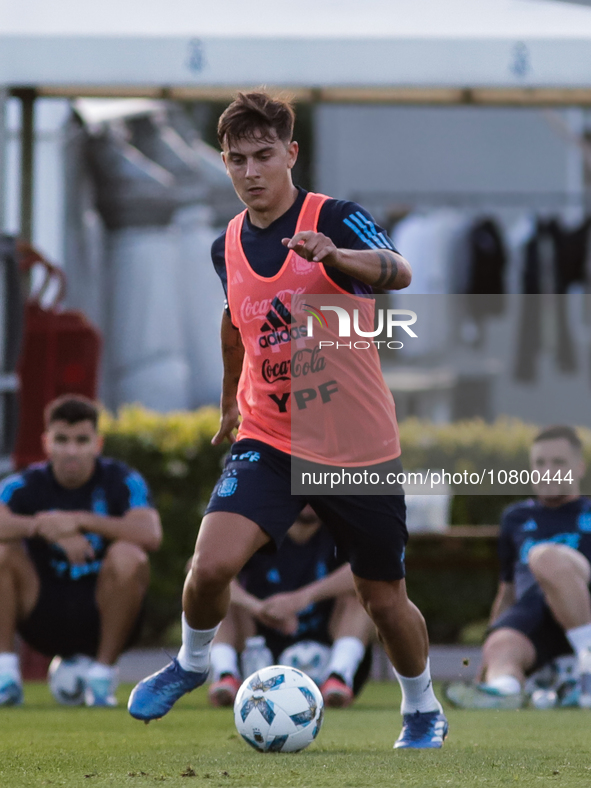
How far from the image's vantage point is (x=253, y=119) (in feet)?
12.0

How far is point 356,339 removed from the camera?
12.2 ft

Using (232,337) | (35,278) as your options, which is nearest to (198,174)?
(35,278)

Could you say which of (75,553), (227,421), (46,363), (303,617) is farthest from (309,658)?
(46,363)

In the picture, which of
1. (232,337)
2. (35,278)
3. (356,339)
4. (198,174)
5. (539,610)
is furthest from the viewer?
(198,174)

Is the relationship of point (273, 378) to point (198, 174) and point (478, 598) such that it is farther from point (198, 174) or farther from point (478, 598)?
point (198, 174)

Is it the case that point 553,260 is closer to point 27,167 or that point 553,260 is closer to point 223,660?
point 27,167

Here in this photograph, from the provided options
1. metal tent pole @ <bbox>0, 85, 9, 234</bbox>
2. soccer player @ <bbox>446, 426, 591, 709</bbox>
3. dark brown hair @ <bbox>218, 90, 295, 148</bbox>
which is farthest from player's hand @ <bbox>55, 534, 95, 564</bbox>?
dark brown hair @ <bbox>218, 90, 295, 148</bbox>

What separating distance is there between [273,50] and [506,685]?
3.73m

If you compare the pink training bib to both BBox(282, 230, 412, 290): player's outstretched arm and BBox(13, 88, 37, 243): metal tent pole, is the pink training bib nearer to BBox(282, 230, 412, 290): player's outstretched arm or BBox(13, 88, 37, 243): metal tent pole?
BBox(282, 230, 412, 290): player's outstretched arm

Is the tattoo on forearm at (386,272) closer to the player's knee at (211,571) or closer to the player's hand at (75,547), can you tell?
the player's knee at (211,571)

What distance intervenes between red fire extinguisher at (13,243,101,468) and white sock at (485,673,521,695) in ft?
10.1

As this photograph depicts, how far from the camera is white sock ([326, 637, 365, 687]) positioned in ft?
18.0

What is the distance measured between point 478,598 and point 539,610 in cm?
254

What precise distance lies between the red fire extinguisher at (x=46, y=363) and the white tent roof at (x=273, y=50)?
1120mm
